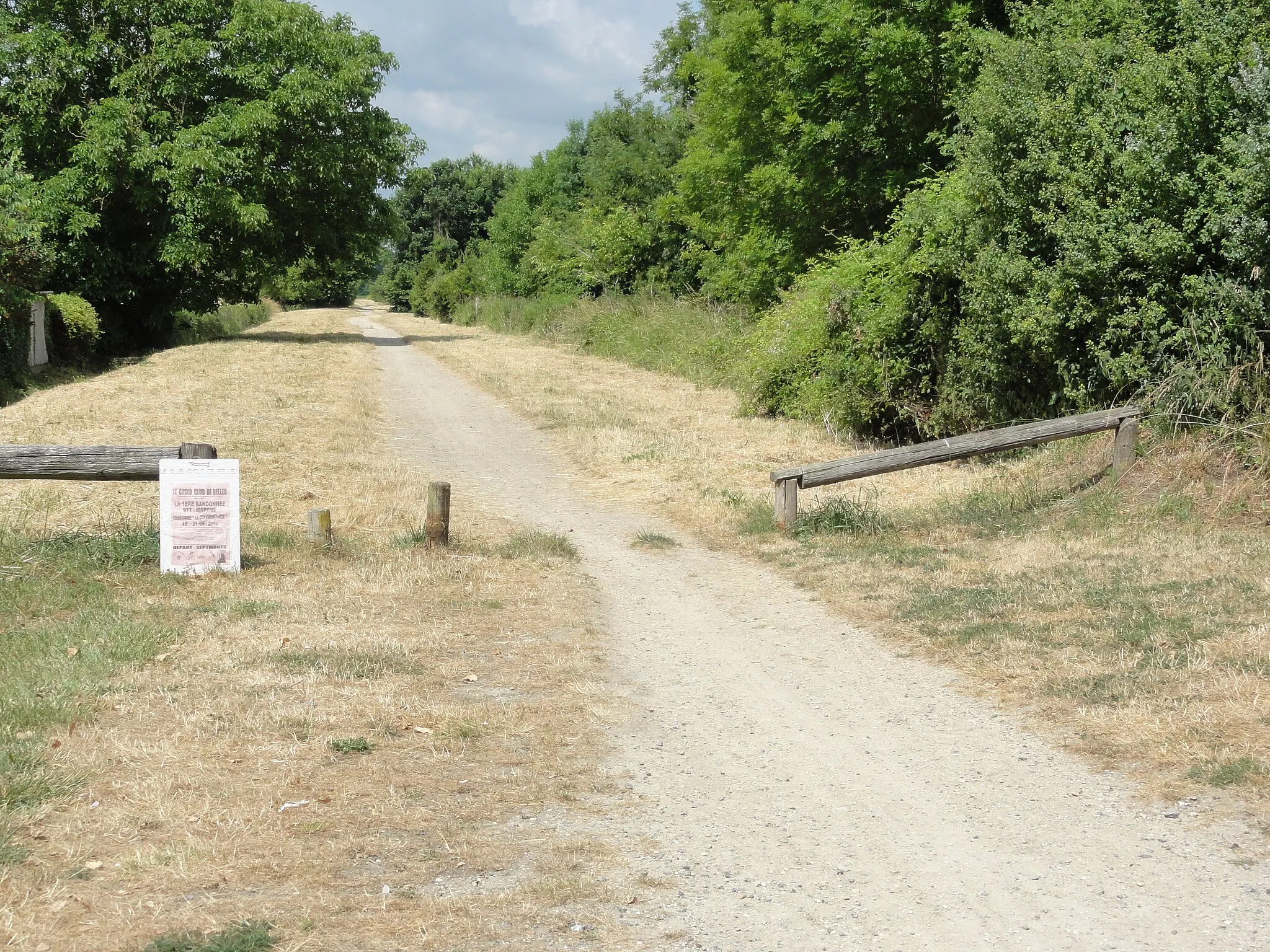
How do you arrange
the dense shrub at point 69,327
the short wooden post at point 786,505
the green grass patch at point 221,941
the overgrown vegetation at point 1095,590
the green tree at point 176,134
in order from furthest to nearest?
the green tree at point 176,134, the dense shrub at point 69,327, the short wooden post at point 786,505, the overgrown vegetation at point 1095,590, the green grass patch at point 221,941

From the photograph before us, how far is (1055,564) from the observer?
9.38 meters

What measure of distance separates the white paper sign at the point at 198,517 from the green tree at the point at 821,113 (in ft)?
41.6

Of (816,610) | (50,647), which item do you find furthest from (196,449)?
(816,610)

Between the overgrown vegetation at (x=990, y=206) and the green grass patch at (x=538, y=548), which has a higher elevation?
the overgrown vegetation at (x=990, y=206)

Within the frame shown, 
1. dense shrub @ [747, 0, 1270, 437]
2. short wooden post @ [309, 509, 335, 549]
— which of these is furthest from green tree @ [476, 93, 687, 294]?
short wooden post @ [309, 509, 335, 549]

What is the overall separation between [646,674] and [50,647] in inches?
142

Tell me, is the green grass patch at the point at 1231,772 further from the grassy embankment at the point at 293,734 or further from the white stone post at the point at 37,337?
the white stone post at the point at 37,337

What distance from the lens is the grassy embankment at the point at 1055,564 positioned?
5953mm

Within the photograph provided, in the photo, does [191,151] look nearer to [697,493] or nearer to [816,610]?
[697,493]

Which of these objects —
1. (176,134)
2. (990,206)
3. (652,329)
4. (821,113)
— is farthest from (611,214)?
(990,206)

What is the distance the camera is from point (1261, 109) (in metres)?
10.7

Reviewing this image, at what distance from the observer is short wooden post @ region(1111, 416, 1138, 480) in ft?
36.9

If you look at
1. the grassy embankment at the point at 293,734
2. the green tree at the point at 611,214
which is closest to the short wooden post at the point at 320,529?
the grassy embankment at the point at 293,734

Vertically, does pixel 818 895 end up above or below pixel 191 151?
below
